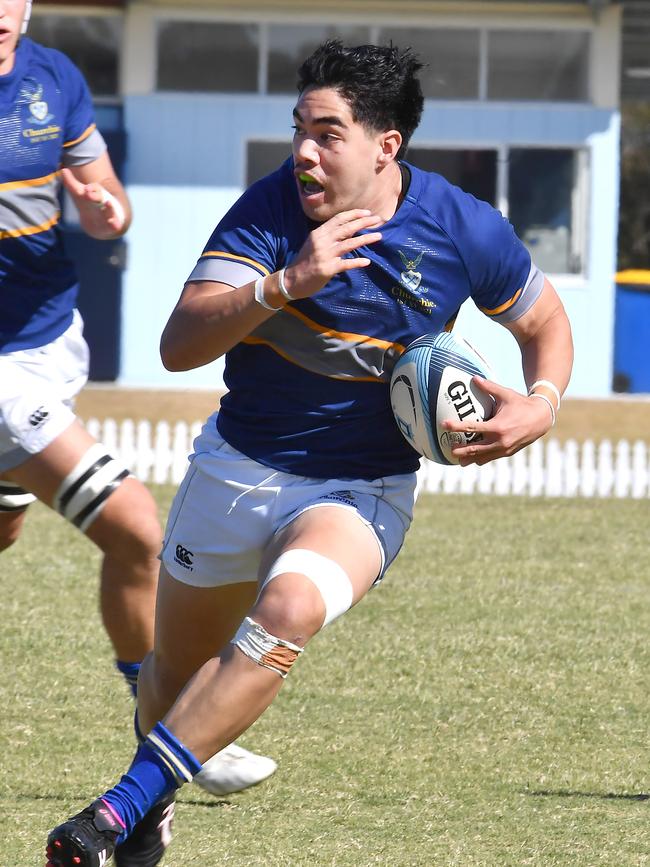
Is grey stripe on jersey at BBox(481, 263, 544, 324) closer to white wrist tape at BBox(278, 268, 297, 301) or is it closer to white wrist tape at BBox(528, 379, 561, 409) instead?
white wrist tape at BBox(528, 379, 561, 409)

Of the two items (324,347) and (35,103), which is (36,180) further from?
(324,347)

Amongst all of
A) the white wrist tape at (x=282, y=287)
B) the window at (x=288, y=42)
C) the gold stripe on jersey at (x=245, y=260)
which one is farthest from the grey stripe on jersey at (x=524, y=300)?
the window at (x=288, y=42)

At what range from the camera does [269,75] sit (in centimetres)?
1720

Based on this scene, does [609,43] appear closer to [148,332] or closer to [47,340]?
[148,332]

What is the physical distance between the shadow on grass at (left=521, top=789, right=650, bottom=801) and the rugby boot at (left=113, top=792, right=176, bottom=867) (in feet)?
4.73

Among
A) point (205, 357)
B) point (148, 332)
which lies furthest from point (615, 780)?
point (148, 332)

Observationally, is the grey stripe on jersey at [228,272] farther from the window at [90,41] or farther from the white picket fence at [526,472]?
the window at [90,41]

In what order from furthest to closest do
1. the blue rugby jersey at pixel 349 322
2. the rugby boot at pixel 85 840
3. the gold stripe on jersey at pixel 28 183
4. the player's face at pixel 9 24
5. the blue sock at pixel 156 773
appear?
the gold stripe on jersey at pixel 28 183 → the player's face at pixel 9 24 → the blue rugby jersey at pixel 349 322 → the blue sock at pixel 156 773 → the rugby boot at pixel 85 840

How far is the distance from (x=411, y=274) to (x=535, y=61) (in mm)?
13850

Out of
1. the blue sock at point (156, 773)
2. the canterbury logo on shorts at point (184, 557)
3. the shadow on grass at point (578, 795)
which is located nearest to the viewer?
the blue sock at point (156, 773)

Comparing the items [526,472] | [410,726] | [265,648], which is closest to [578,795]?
[410,726]

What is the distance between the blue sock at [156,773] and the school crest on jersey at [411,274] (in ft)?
4.63

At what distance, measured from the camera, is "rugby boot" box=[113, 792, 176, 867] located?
3973 mm

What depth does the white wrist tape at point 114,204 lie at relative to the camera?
5232mm
